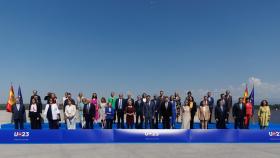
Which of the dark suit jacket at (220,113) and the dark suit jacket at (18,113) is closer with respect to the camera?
the dark suit jacket at (18,113)

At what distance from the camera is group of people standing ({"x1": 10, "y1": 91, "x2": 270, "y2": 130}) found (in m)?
18.9

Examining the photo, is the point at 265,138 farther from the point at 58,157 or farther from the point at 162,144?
the point at 58,157

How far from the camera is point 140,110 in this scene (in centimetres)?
2041

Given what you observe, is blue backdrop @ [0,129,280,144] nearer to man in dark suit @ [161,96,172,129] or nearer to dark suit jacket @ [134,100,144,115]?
man in dark suit @ [161,96,172,129]

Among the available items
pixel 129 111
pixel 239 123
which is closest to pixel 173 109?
pixel 129 111

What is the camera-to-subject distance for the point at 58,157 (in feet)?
40.3

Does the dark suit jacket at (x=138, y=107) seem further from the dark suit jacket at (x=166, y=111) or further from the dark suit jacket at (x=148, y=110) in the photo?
the dark suit jacket at (x=166, y=111)

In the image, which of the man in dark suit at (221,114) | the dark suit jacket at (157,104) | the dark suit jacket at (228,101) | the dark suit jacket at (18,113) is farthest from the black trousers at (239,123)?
the dark suit jacket at (18,113)

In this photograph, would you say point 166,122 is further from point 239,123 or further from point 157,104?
point 239,123

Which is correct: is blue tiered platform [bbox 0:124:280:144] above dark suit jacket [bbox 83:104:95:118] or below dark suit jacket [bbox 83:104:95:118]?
below

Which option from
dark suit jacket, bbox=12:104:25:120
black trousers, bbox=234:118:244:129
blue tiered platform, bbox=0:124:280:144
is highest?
dark suit jacket, bbox=12:104:25:120

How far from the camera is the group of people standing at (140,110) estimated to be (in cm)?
1888

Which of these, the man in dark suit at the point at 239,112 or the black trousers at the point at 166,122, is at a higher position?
the man in dark suit at the point at 239,112

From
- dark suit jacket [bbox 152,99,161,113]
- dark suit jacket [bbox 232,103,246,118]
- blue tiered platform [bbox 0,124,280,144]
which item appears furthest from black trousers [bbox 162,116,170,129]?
blue tiered platform [bbox 0,124,280,144]
